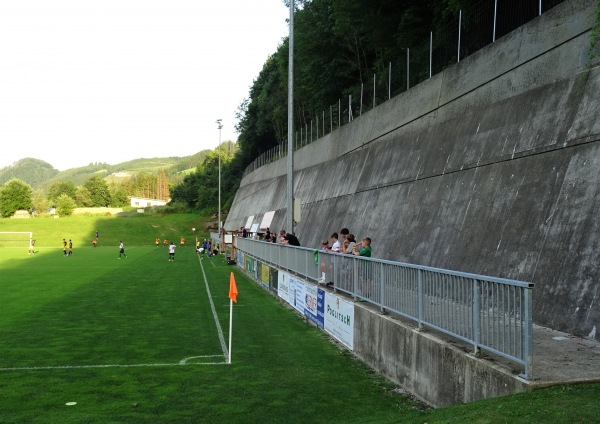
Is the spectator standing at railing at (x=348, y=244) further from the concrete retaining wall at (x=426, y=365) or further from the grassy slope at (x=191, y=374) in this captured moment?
the concrete retaining wall at (x=426, y=365)

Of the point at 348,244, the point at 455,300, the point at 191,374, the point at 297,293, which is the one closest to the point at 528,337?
the point at 455,300

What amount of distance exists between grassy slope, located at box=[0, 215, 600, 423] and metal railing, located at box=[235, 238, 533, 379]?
726 mm

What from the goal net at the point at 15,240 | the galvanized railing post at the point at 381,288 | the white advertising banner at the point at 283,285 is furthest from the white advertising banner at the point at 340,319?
the goal net at the point at 15,240

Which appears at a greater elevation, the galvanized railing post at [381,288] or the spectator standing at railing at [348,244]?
the spectator standing at railing at [348,244]

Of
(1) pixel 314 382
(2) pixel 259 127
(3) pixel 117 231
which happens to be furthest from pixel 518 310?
(3) pixel 117 231

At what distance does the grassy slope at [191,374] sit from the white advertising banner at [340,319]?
0.30 meters

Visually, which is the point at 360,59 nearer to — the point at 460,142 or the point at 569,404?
the point at 460,142

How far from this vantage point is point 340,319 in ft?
41.8

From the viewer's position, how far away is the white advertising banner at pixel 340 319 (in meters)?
11.9

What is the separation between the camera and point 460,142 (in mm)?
17844

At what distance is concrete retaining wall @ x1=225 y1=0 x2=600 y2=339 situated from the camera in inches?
415

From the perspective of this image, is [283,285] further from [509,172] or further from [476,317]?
[476,317]

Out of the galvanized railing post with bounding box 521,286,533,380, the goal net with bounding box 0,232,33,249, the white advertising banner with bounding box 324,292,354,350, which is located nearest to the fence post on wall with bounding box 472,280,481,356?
the galvanized railing post with bounding box 521,286,533,380

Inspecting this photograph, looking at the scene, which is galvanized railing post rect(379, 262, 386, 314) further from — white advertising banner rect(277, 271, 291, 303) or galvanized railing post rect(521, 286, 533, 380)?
white advertising banner rect(277, 271, 291, 303)
